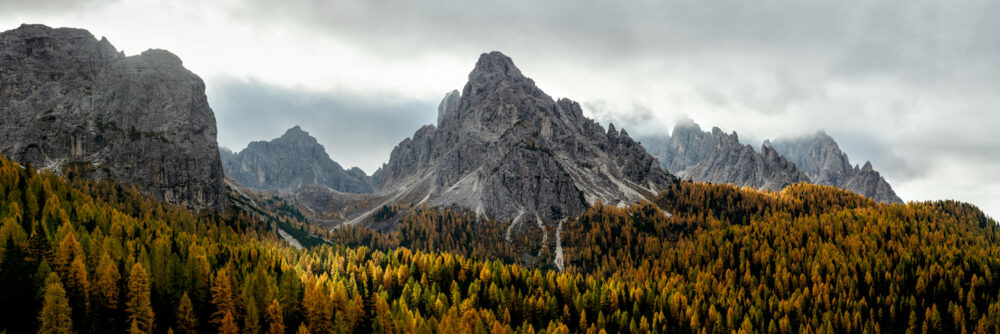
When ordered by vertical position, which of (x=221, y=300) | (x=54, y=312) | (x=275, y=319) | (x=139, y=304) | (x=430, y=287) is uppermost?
(x=54, y=312)

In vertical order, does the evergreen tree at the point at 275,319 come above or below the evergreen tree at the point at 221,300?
below

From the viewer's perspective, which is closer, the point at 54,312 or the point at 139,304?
the point at 54,312

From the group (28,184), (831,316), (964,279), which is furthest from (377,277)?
(964,279)

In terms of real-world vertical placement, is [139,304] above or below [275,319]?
above

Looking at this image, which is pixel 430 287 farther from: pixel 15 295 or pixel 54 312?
pixel 15 295

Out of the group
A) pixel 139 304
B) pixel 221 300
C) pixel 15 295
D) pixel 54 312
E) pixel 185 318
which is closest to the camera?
pixel 54 312

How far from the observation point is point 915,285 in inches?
5271

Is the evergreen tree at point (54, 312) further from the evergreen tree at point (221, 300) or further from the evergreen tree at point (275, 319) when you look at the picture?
the evergreen tree at point (275, 319)

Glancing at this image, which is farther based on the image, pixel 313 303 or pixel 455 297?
pixel 455 297

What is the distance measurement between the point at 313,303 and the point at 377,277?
4176cm

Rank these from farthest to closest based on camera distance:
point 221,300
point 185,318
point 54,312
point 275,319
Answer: point 275,319
point 221,300
point 185,318
point 54,312

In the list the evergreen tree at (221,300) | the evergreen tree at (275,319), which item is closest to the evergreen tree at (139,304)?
the evergreen tree at (221,300)

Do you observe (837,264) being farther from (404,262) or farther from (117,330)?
(117,330)

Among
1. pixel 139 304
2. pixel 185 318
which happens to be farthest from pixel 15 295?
pixel 185 318
